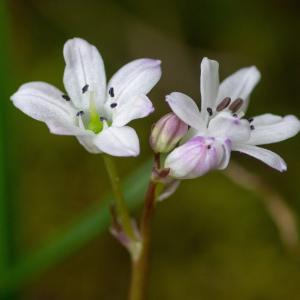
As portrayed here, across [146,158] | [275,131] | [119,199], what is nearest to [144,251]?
[119,199]

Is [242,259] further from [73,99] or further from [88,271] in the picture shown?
[73,99]

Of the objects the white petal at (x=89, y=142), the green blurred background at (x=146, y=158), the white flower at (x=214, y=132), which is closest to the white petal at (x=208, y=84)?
the white flower at (x=214, y=132)

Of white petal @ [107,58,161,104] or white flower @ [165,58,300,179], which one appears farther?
white petal @ [107,58,161,104]

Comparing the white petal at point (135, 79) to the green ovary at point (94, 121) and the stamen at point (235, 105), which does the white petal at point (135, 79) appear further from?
the stamen at point (235, 105)

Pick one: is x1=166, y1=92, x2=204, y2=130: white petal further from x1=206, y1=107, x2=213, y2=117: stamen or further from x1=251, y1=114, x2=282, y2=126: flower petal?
x1=251, y1=114, x2=282, y2=126: flower petal

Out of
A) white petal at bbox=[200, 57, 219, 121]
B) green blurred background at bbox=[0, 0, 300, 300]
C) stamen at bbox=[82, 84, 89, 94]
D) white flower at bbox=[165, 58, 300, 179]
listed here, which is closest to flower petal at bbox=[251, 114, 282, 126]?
white flower at bbox=[165, 58, 300, 179]

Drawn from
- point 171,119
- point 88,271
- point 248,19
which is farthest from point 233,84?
point 248,19
